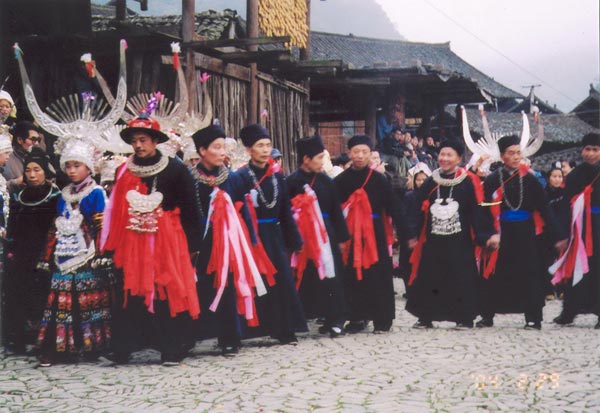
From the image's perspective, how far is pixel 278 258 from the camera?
6.88 m

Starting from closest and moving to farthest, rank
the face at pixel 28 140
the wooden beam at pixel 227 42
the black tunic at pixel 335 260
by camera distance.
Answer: the black tunic at pixel 335 260 → the face at pixel 28 140 → the wooden beam at pixel 227 42

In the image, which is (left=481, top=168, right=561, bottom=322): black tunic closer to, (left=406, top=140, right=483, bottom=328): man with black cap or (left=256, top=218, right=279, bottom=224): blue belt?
(left=406, top=140, right=483, bottom=328): man with black cap

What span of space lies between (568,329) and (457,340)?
1.61 metres

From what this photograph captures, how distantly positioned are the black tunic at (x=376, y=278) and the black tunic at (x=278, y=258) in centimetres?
95

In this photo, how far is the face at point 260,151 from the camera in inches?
270

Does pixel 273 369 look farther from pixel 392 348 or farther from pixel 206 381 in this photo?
pixel 392 348

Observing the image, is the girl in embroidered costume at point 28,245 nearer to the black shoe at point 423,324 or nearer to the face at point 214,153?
the face at point 214,153

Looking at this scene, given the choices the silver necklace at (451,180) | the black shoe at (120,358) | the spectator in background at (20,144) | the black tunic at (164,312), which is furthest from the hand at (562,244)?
the spectator in background at (20,144)

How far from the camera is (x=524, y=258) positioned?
8.01 meters

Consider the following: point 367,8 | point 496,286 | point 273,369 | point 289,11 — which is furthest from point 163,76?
point 367,8

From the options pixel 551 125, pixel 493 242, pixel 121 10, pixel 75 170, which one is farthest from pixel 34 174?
pixel 551 125

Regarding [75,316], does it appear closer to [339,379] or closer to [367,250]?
[339,379]

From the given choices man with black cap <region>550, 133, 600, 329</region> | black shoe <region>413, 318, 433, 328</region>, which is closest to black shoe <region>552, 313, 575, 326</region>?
man with black cap <region>550, 133, 600, 329</region>

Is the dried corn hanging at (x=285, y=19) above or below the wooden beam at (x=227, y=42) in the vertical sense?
above
